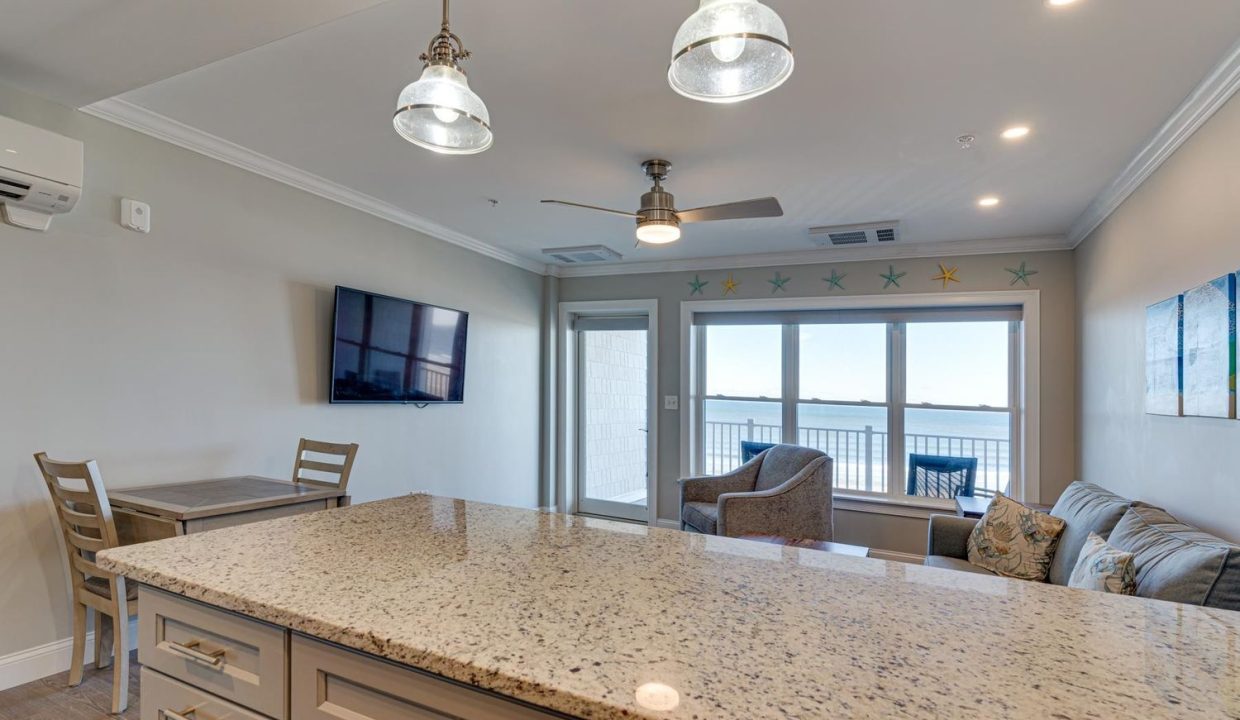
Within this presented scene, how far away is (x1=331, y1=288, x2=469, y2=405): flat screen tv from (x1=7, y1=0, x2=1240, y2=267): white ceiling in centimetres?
72

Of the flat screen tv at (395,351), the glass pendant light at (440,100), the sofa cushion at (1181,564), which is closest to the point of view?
the glass pendant light at (440,100)

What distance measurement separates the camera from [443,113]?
1.52 metres

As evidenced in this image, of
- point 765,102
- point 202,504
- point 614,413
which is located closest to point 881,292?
point 614,413

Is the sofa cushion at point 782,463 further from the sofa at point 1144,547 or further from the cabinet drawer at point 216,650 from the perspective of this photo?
the cabinet drawer at point 216,650

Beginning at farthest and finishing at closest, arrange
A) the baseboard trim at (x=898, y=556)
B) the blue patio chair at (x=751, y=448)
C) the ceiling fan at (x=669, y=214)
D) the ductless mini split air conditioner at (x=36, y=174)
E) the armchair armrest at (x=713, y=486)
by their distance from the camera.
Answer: the blue patio chair at (x=751, y=448) → the armchair armrest at (x=713, y=486) → the baseboard trim at (x=898, y=556) → the ceiling fan at (x=669, y=214) → the ductless mini split air conditioner at (x=36, y=174)

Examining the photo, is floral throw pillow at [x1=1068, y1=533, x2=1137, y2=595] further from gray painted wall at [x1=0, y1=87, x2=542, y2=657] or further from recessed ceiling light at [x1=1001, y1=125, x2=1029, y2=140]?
gray painted wall at [x1=0, y1=87, x2=542, y2=657]

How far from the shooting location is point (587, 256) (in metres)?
5.12

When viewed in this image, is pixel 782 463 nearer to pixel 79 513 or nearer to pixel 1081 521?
pixel 1081 521

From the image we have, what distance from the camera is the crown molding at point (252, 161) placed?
2.60 m

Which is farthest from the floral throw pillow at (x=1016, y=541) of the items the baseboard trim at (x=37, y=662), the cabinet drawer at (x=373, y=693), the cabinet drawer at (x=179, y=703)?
the baseboard trim at (x=37, y=662)

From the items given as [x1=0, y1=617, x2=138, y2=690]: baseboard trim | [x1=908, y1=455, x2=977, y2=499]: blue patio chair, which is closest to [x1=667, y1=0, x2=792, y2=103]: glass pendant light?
[x1=0, y1=617, x2=138, y2=690]: baseboard trim

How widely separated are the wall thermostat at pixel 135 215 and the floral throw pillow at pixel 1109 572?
12.6 feet

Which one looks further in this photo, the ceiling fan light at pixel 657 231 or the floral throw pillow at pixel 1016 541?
the ceiling fan light at pixel 657 231

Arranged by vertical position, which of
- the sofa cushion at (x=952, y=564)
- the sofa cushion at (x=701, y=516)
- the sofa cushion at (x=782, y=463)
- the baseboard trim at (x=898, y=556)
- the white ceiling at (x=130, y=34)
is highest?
the white ceiling at (x=130, y=34)
